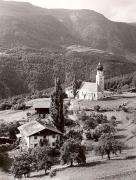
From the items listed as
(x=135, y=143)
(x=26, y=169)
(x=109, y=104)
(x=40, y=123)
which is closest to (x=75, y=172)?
(x=26, y=169)

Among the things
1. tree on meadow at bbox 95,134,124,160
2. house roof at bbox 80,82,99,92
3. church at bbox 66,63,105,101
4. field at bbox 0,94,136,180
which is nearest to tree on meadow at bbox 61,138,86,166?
field at bbox 0,94,136,180

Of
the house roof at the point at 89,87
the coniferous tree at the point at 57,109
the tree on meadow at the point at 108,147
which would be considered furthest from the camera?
the house roof at the point at 89,87

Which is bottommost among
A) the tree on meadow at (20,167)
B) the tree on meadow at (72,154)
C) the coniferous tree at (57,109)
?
the tree on meadow at (20,167)

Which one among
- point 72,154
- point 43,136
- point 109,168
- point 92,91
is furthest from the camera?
point 92,91

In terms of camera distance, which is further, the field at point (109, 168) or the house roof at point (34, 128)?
the house roof at point (34, 128)

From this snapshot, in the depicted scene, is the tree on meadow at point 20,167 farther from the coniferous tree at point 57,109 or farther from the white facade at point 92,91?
the white facade at point 92,91

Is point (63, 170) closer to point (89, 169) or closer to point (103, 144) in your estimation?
A: point (89, 169)

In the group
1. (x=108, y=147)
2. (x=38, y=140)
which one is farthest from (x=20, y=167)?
(x=38, y=140)

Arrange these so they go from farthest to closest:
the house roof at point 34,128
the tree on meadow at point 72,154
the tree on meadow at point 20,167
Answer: the house roof at point 34,128
the tree on meadow at point 72,154
the tree on meadow at point 20,167

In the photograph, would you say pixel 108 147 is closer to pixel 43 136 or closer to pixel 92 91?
pixel 43 136

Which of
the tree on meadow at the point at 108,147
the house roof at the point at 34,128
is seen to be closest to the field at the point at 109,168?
the tree on meadow at the point at 108,147

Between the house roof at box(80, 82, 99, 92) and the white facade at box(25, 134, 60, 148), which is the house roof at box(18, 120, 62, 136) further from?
the house roof at box(80, 82, 99, 92)
